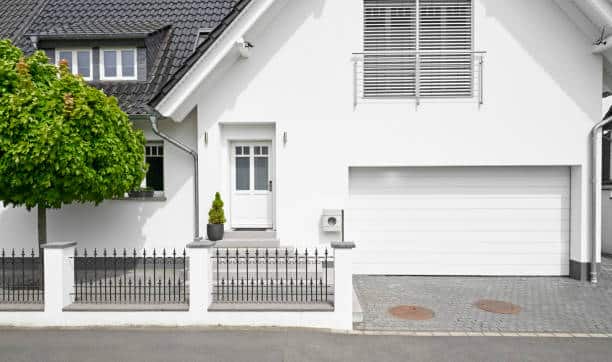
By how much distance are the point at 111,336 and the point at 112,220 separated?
12.3 ft

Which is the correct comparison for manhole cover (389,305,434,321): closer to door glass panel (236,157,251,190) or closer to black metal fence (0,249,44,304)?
door glass panel (236,157,251,190)

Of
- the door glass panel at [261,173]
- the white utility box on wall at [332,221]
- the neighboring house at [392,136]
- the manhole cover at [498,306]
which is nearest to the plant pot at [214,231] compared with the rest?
the neighboring house at [392,136]

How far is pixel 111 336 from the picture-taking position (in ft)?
16.9

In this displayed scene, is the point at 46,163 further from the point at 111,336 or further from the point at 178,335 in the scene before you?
the point at 178,335

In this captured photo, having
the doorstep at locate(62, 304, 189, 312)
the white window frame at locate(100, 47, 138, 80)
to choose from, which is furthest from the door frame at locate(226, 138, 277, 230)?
the doorstep at locate(62, 304, 189, 312)

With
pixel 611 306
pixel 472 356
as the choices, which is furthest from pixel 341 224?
pixel 611 306

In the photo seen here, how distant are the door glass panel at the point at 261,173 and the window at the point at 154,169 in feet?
7.03

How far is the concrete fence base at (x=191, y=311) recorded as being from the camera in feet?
17.6

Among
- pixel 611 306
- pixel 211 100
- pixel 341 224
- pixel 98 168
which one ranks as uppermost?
pixel 211 100

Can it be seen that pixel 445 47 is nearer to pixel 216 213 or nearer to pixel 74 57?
pixel 216 213

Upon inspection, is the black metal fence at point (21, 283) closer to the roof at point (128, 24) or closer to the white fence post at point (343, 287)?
the roof at point (128, 24)

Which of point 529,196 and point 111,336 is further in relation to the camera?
point 529,196

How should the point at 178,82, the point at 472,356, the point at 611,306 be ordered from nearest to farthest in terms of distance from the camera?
the point at 472,356, the point at 611,306, the point at 178,82

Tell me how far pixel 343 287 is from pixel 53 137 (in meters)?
4.81
